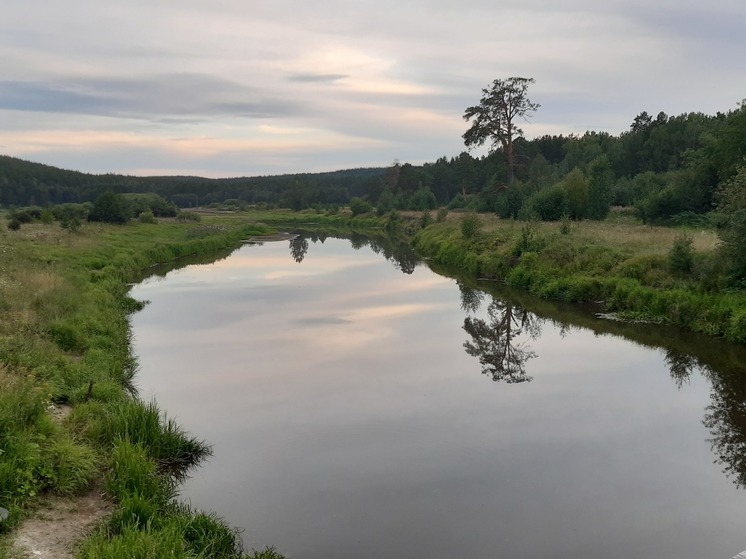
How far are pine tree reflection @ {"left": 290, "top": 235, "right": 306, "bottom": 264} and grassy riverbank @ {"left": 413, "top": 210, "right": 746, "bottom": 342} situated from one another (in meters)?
12.7

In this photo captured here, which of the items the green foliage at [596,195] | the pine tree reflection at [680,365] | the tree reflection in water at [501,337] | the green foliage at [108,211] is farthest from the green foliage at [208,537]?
the green foliage at [108,211]

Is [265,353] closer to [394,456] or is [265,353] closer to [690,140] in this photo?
[394,456]

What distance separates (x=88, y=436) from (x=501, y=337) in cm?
1203

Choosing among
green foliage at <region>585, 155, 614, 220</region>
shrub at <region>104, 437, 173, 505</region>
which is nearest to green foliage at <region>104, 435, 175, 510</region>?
shrub at <region>104, 437, 173, 505</region>

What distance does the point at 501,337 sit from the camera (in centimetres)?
Answer: 1809

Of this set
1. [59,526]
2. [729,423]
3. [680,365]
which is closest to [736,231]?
[680,365]

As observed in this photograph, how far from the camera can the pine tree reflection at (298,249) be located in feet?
141

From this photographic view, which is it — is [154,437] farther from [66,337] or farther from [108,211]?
[108,211]

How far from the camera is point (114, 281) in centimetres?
2417

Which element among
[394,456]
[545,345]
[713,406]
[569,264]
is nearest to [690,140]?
[569,264]

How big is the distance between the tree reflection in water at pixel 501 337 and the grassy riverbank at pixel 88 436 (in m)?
7.49

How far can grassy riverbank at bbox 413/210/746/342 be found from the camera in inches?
692

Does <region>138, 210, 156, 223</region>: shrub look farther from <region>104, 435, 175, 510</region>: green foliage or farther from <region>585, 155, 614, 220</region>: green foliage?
<region>104, 435, 175, 510</region>: green foliage

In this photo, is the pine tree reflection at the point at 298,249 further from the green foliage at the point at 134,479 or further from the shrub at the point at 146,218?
the green foliage at the point at 134,479
